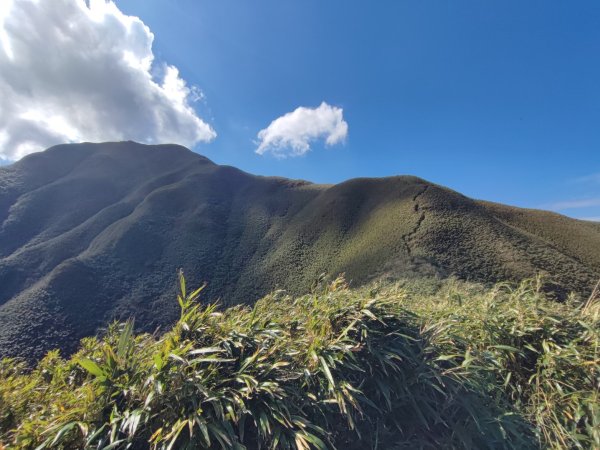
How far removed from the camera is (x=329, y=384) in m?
2.57

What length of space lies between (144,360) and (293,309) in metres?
1.68

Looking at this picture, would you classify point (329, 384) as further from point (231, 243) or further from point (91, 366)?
point (231, 243)

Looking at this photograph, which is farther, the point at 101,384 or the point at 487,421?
the point at 487,421

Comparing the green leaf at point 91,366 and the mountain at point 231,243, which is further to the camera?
the mountain at point 231,243

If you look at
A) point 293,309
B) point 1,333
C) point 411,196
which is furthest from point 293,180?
point 293,309

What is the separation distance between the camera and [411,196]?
102 ft

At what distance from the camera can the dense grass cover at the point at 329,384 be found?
221 centimetres

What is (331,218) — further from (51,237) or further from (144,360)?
(51,237)

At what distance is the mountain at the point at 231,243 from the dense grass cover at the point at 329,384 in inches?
492

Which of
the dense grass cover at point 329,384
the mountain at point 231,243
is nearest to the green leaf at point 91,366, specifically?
the dense grass cover at point 329,384

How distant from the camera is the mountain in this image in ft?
69.8

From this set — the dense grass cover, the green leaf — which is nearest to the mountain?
the dense grass cover

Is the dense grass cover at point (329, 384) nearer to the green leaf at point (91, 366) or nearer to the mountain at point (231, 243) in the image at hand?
the green leaf at point (91, 366)

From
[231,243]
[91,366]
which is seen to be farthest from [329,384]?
[231,243]
